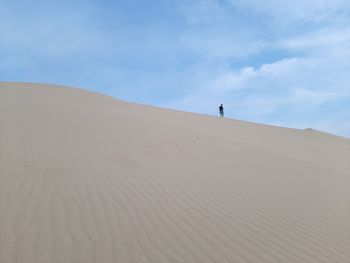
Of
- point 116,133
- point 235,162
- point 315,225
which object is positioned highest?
point 116,133

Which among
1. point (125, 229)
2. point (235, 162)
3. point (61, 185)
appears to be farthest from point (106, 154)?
point (125, 229)

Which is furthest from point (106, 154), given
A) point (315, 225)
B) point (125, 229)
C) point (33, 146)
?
point (315, 225)

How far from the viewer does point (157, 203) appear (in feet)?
15.4

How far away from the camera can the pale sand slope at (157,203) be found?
3.41 m

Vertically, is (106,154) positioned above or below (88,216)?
above

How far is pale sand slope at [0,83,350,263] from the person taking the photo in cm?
341

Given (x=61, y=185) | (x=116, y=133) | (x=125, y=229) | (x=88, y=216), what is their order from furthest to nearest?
1. (x=116, y=133)
2. (x=61, y=185)
3. (x=88, y=216)
4. (x=125, y=229)

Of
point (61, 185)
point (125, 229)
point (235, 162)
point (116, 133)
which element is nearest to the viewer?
point (125, 229)

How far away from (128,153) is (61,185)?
268 centimetres

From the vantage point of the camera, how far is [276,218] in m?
4.43

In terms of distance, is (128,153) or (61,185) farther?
(128,153)

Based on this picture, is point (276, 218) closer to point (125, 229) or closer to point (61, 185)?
point (125, 229)

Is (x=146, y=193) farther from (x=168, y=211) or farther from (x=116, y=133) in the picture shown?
(x=116, y=133)

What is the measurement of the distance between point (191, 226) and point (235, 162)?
4148mm
